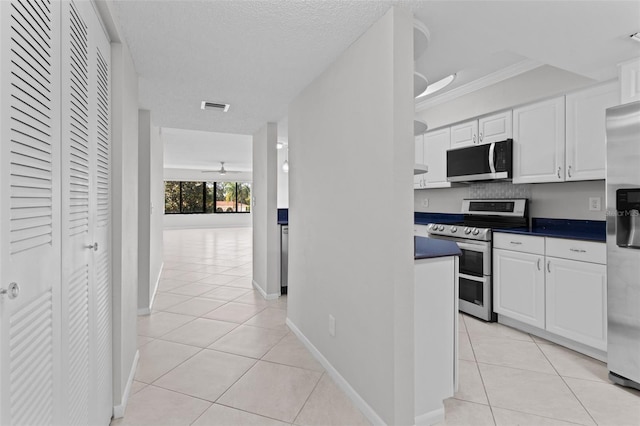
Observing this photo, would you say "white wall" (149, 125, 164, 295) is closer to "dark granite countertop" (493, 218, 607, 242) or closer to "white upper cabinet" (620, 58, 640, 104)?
"dark granite countertop" (493, 218, 607, 242)

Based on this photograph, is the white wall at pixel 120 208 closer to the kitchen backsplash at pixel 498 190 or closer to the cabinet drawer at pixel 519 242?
the cabinet drawer at pixel 519 242

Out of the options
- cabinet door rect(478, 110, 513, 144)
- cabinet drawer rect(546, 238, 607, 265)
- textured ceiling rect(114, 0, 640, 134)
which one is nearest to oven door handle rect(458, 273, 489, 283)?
cabinet drawer rect(546, 238, 607, 265)

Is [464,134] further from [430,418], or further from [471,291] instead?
[430,418]

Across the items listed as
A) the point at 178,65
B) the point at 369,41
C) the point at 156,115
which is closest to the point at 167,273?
the point at 156,115

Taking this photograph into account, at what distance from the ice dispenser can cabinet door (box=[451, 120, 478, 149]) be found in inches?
67.9

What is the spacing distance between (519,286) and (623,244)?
1022 millimetres

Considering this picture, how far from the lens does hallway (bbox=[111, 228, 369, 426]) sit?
1.92 m

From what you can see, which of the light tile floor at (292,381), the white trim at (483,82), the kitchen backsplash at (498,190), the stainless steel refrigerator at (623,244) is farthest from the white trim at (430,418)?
the white trim at (483,82)

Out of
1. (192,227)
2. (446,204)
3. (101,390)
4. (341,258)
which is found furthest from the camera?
(192,227)

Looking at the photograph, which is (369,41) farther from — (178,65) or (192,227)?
(192,227)

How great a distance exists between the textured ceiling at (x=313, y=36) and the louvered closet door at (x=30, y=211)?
3.10ft

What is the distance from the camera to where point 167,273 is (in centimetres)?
554

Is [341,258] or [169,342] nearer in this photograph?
[341,258]

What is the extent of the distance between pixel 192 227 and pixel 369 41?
→ 1292cm
